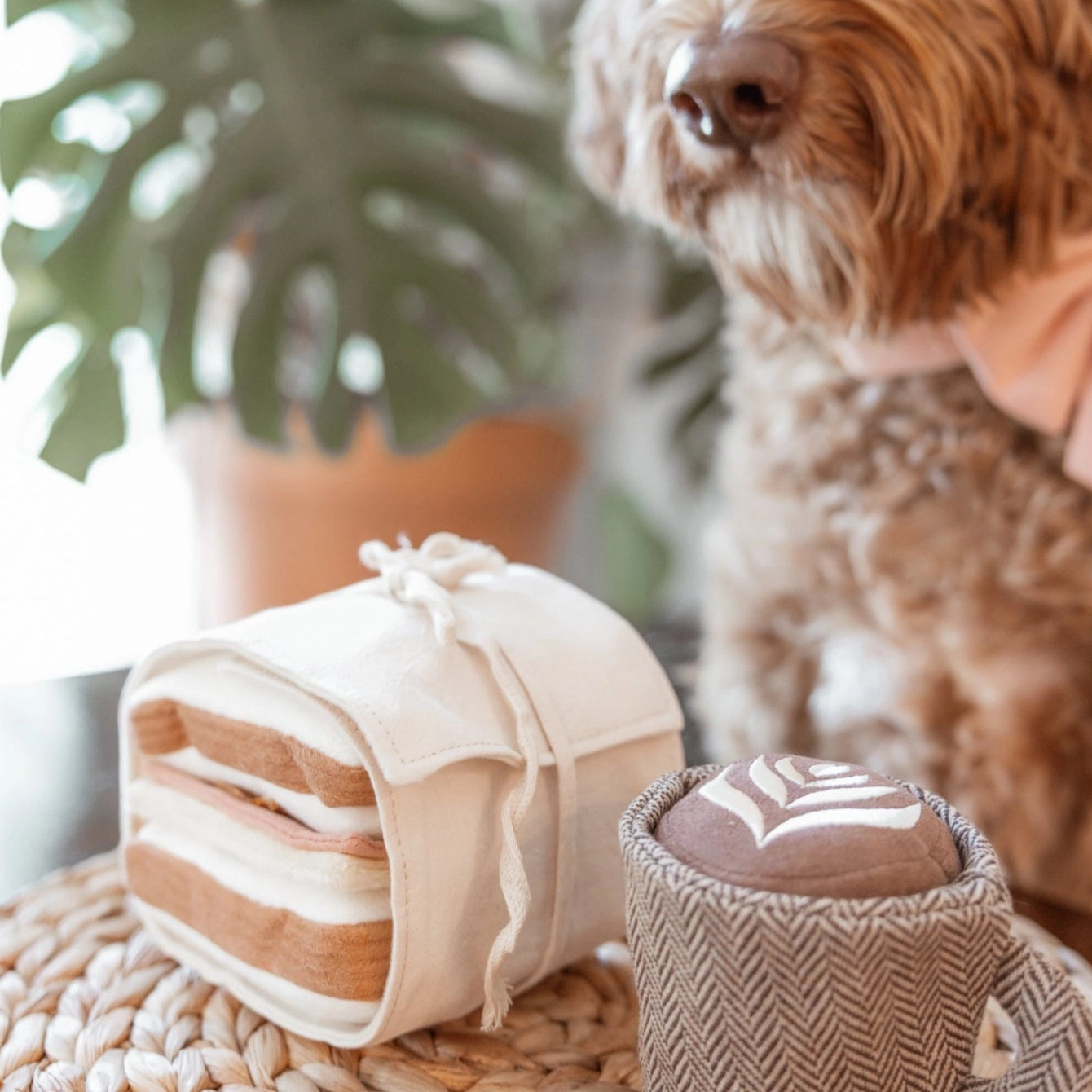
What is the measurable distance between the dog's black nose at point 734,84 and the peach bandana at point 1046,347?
203 mm

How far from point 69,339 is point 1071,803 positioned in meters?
0.98

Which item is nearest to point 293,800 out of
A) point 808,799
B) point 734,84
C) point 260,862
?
point 260,862

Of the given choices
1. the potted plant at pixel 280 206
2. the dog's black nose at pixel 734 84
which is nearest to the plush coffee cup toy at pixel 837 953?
the dog's black nose at pixel 734 84

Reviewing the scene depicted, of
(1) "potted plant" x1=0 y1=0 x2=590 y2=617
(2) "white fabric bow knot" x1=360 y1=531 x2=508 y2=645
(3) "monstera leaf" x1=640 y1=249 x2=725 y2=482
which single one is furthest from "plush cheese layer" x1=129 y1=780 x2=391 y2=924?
(3) "monstera leaf" x1=640 y1=249 x2=725 y2=482

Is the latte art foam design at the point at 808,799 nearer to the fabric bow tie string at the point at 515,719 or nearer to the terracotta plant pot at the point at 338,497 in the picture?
the fabric bow tie string at the point at 515,719

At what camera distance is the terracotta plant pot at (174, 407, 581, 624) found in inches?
63.2

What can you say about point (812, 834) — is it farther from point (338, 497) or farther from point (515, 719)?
point (338, 497)

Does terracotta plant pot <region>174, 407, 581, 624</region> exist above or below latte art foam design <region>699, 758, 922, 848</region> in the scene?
below

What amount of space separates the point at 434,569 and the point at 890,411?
0.38 metres

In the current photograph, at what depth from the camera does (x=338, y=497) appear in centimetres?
162

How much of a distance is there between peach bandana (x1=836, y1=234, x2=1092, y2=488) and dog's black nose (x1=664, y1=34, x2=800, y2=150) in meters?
0.20

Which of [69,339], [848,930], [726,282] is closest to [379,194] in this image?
[69,339]

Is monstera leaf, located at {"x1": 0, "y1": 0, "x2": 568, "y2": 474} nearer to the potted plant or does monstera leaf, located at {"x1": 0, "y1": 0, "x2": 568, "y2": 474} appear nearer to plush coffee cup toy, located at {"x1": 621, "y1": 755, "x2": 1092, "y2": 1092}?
the potted plant

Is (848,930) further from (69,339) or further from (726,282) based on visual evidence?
(69,339)
